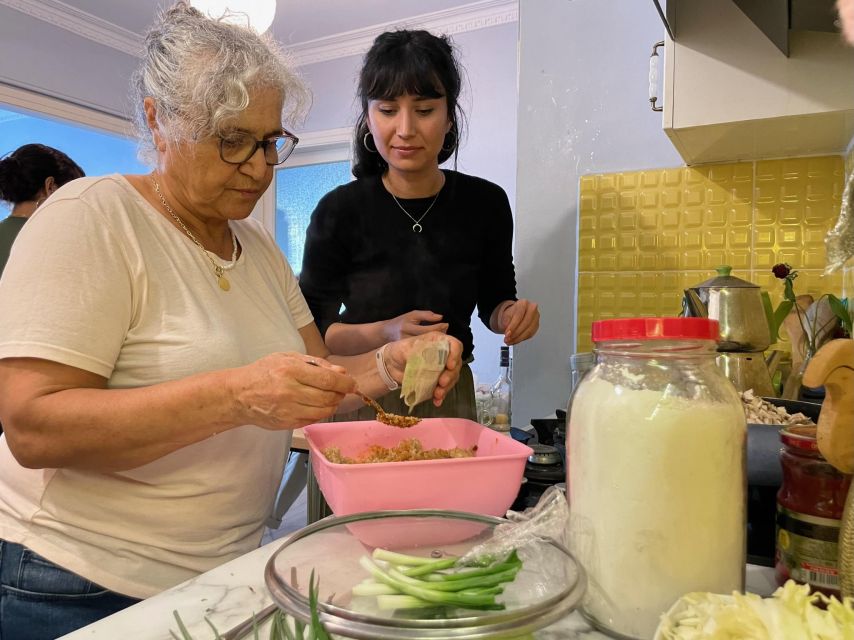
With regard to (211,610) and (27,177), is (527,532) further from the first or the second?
(27,177)

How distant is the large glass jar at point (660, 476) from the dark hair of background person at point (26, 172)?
8.83 ft

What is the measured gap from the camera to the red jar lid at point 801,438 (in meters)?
0.56

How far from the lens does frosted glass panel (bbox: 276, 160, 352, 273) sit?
450 centimetres

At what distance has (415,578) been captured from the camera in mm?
508

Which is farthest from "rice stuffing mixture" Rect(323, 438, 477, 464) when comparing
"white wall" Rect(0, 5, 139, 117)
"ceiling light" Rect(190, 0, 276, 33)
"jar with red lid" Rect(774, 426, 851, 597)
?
"white wall" Rect(0, 5, 139, 117)

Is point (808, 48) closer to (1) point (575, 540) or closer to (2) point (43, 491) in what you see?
(1) point (575, 540)

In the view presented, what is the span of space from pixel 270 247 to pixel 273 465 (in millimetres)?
462

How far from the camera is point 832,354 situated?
49 cm

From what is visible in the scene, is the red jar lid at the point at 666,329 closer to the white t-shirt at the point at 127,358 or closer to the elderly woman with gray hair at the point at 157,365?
the elderly woman with gray hair at the point at 157,365

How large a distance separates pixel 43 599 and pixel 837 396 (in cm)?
96

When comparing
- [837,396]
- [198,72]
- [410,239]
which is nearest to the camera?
[837,396]

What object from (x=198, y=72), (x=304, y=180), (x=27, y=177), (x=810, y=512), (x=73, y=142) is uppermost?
(x=73, y=142)

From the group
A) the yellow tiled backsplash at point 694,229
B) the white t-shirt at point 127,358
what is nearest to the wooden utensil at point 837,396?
the white t-shirt at point 127,358

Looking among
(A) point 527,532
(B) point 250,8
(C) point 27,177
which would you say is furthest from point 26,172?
(A) point 527,532
